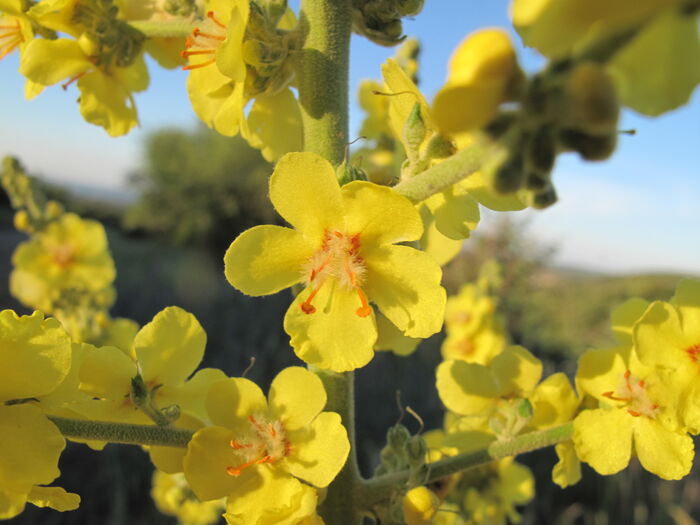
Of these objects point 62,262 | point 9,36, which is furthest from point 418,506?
point 62,262

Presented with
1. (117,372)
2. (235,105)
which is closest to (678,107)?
(235,105)

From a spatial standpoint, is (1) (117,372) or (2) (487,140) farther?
(1) (117,372)

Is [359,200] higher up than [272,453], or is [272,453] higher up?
[359,200]

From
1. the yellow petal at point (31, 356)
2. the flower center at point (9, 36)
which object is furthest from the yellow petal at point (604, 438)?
the flower center at point (9, 36)

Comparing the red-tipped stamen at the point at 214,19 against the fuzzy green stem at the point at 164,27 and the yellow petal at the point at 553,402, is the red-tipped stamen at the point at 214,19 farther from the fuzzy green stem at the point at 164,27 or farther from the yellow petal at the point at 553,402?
the yellow petal at the point at 553,402

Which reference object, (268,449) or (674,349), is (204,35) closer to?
(268,449)

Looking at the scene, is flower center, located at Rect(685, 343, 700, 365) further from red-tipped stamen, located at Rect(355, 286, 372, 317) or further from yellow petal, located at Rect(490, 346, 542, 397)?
red-tipped stamen, located at Rect(355, 286, 372, 317)

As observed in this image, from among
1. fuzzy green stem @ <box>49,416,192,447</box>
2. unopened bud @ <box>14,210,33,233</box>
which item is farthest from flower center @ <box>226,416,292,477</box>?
unopened bud @ <box>14,210,33,233</box>

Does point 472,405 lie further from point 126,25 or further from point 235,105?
point 126,25
